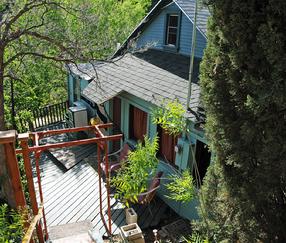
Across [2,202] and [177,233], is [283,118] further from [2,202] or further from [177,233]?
[177,233]

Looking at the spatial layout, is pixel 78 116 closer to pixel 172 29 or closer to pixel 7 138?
pixel 172 29

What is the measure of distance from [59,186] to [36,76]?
7397 millimetres

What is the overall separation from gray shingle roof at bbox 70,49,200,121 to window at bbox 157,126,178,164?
45.9 inches

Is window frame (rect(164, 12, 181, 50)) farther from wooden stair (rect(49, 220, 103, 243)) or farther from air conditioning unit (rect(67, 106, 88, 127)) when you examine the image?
wooden stair (rect(49, 220, 103, 243))

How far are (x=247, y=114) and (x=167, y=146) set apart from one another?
4612 millimetres

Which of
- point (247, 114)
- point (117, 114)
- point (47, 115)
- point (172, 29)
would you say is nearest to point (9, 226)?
point (247, 114)

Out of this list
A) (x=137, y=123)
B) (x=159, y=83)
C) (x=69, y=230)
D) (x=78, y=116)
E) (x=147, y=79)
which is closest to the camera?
(x=69, y=230)

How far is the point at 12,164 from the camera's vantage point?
2928mm

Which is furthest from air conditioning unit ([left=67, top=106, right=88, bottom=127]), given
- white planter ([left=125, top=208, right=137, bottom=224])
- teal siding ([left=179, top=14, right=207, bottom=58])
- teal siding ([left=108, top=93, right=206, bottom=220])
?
white planter ([left=125, top=208, right=137, bottom=224])

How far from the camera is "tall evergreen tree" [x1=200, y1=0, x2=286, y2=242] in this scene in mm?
3084

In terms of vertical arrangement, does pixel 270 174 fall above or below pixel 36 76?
above

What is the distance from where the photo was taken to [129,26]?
16.8 meters

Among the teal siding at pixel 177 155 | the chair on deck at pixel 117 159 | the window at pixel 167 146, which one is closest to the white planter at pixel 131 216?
the teal siding at pixel 177 155

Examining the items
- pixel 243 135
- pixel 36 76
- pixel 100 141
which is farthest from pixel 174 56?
pixel 36 76
